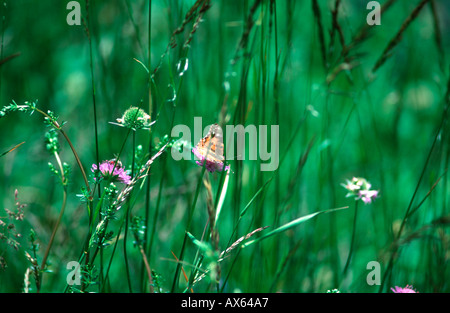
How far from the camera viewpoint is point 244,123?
720mm

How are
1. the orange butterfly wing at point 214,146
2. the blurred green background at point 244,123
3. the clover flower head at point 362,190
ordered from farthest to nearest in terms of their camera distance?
1. the blurred green background at point 244,123
2. the clover flower head at point 362,190
3. the orange butterfly wing at point 214,146

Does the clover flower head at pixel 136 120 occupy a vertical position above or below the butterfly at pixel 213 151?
above

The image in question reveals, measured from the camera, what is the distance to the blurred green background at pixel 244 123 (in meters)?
0.83

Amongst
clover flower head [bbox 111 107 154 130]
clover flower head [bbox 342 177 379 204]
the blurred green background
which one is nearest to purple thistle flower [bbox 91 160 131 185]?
clover flower head [bbox 111 107 154 130]

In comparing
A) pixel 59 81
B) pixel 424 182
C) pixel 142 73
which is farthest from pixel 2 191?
pixel 424 182

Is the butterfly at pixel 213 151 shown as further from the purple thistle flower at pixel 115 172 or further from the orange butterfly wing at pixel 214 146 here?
the purple thistle flower at pixel 115 172

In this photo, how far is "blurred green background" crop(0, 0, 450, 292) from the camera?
830mm

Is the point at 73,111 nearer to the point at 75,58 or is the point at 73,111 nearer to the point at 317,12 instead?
the point at 75,58

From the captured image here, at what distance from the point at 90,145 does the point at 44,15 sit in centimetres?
61

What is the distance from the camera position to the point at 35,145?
1.12m

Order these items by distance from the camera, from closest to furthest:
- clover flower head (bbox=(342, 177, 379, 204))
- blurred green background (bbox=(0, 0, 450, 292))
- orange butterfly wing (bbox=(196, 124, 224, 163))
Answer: orange butterfly wing (bbox=(196, 124, 224, 163)) → clover flower head (bbox=(342, 177, 379, 204)) → blurred green background (bbox=(0, 0, 450, 292))

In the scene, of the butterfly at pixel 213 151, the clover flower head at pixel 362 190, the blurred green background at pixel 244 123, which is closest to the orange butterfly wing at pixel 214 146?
the butterfly at pixel 213 151

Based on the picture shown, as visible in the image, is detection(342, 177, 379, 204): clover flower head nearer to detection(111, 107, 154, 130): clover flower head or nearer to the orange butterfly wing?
the orange butterfly wing

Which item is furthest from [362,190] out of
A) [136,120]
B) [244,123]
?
[136,120]
